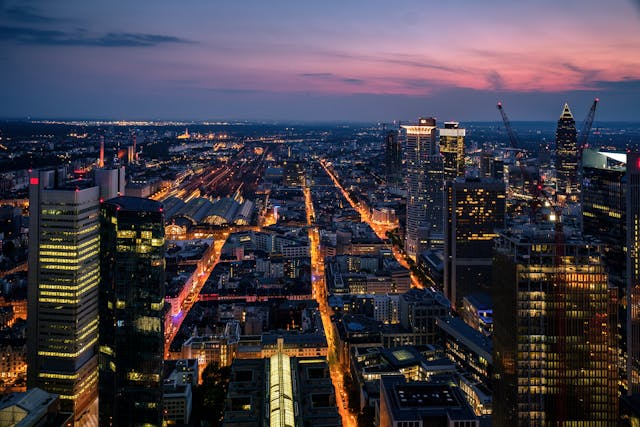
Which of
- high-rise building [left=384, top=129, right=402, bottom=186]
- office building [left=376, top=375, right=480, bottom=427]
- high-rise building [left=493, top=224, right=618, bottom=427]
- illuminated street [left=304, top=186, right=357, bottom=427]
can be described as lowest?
illuminated street [left=304, top=186, right=357, bottom=427]

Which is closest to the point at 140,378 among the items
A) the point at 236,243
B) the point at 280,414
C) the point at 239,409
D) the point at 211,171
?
the point at 239,409

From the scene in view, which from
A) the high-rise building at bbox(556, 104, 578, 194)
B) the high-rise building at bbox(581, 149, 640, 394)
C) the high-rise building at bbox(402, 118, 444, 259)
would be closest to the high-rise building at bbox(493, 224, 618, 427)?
the high-rise building at bbox(581, 149, 640, 394)

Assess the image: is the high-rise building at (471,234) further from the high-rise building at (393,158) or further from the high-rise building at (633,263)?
the high-rise building at (393,158)

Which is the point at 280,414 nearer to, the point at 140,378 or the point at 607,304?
the point at 140,378

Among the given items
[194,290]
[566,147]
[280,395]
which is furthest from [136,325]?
[566,147]

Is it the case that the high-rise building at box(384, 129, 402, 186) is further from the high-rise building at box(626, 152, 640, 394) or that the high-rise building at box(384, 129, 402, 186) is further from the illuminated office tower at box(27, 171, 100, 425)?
the illuminated office tower at box(27, 171, 100, 425)

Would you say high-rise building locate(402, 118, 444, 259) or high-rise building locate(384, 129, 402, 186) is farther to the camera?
high-rise building locate(384, 129, 402, 186)

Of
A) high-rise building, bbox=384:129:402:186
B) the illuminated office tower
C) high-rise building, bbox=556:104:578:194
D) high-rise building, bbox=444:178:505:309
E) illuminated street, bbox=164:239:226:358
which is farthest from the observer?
high-rise building, bbox=384:129:402:186
